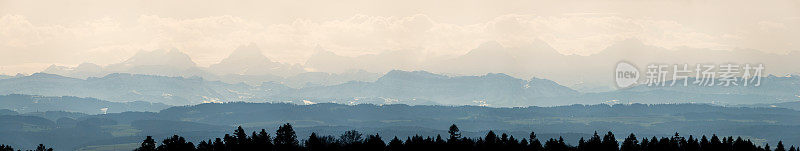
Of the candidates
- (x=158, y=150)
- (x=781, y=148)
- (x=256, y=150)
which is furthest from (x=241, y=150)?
(x=781, y=148)

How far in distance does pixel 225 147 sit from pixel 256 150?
18.2ft

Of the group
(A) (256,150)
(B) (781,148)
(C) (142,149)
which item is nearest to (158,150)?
(C) (142,149)

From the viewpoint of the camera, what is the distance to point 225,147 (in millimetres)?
199250

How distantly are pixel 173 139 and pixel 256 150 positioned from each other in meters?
15.8

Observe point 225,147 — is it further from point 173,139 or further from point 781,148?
point 781,148

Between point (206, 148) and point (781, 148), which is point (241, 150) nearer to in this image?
point (206, 148)

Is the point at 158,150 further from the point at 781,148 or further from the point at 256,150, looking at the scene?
the point at 781,148

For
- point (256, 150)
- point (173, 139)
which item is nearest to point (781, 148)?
point (256, 150)

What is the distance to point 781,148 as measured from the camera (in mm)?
199500

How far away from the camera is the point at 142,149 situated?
189 metres

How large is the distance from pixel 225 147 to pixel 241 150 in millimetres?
2933

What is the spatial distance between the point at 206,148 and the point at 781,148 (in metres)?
101

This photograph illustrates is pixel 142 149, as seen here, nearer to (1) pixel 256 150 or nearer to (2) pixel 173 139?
(2) pixel 173 139

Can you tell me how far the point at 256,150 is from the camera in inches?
7830
